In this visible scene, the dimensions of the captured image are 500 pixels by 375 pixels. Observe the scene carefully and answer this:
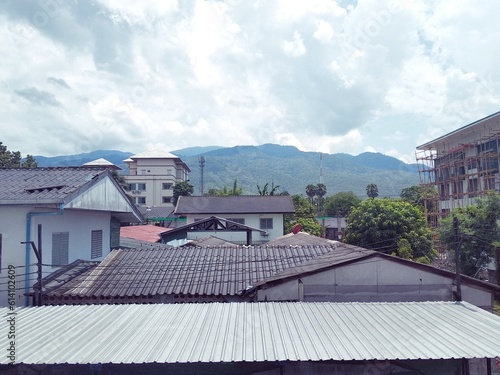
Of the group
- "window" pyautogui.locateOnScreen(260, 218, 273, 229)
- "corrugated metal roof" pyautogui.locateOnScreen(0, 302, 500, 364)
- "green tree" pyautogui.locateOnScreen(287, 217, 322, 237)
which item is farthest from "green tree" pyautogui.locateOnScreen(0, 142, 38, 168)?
"corrugated metal roof" pyautogui.locateOnScreen(0, 302, 500, 364)

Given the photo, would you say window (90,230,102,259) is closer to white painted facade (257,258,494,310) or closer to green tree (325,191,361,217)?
white painted facade (257,258,494,310)

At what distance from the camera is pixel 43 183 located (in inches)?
459

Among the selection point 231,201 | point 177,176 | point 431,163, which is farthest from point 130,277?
point 177,176

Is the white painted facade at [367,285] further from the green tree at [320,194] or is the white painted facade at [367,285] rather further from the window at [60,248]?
the green tree at [320,194]

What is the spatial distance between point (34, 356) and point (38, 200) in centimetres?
499

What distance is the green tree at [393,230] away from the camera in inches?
1077

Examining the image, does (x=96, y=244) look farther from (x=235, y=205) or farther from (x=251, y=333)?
(x=235, y=205)

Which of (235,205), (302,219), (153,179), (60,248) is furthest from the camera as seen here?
(153,179)

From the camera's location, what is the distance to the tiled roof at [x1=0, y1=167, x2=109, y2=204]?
32.9 feet

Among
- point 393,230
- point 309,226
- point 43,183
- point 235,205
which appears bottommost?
point 309,226

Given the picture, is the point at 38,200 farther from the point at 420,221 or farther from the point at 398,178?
the point at 398,178

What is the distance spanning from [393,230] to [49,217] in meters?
22.2

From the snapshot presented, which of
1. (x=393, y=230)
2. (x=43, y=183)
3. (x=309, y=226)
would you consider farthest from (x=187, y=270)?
(x=309, y=226)

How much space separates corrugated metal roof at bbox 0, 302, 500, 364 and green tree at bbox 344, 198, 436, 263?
19.5 meters
